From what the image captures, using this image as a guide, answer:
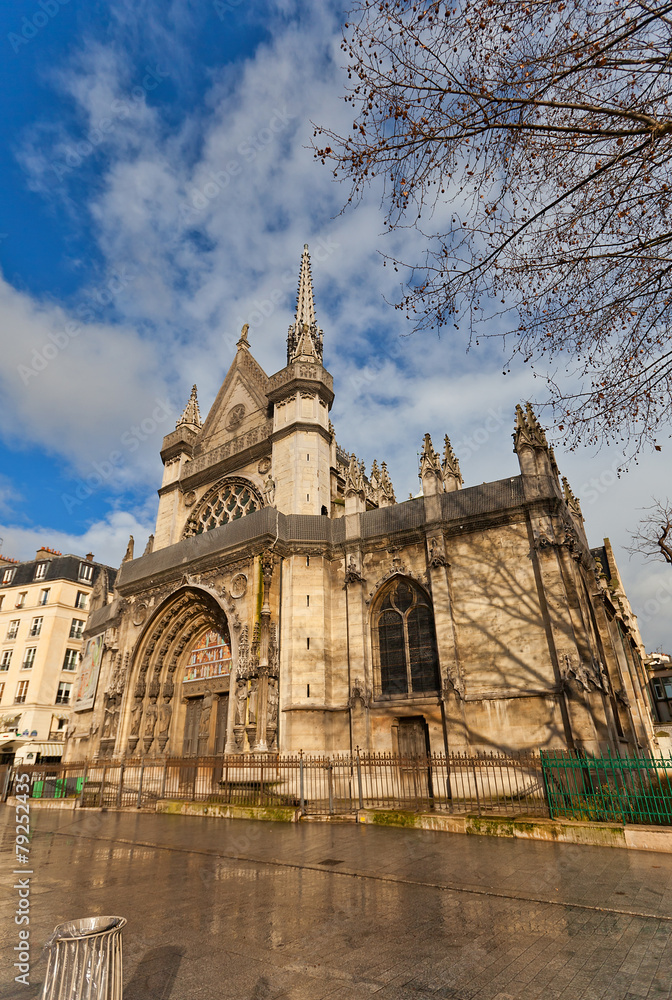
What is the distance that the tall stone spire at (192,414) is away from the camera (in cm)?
2970

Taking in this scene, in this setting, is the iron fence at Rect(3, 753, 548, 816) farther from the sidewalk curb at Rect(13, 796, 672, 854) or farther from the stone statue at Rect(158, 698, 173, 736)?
the stone statue at Rect(158, 698, 173, 736)

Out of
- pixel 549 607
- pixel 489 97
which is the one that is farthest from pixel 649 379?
pixel 549 607

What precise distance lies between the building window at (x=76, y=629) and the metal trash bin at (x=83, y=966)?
41.5 m

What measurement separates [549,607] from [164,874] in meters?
11.7

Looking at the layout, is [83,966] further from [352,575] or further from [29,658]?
[29,658]

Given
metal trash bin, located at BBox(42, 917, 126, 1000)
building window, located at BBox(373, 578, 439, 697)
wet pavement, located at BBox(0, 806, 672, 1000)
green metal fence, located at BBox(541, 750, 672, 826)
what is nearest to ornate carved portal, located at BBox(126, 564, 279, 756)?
building window, located at BBox(373, 578, 439, 697)

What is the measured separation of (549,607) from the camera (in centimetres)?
1505

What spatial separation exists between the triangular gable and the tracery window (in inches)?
106

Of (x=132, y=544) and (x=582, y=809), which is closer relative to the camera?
(x=582, y=809)

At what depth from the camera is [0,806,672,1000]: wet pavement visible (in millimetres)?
3668

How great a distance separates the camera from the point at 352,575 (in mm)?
18609

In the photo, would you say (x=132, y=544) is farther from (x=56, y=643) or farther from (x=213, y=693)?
(x=56, y=643)

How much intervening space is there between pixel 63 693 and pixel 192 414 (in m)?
22.6

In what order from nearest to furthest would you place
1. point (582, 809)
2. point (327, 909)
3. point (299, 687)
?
point (327, 909) → point (582, 809) → point (299, 687)
